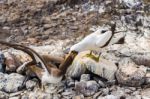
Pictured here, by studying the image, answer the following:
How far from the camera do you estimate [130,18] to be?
526cm

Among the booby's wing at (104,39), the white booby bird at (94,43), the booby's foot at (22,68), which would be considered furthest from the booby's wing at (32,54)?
the booby's wing at (104,39)

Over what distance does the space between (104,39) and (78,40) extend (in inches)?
30.1

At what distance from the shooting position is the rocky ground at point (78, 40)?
13.0ft

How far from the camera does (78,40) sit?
194 inches

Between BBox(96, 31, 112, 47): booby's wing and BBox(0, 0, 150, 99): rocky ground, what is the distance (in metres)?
0.16

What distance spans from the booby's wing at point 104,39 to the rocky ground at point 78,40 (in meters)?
0.16

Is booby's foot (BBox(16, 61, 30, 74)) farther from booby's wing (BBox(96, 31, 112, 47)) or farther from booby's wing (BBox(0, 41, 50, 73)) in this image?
booby's wing (BBox(96, 31, 112, 47))

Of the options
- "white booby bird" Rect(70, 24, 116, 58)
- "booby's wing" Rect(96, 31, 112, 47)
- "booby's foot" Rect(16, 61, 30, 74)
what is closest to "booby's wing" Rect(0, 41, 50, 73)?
"booby's foot" Rect(16, 61, 30, 74)

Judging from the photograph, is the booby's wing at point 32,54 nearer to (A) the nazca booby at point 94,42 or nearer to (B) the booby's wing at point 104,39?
(A) the nazca booby at point 94,42

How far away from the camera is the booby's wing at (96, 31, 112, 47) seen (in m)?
4.16

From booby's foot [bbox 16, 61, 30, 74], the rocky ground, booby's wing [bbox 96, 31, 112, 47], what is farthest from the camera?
booby's foot [bbox 16, 61, 30, 74]

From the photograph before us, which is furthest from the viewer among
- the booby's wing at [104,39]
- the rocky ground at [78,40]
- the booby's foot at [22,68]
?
the booby's foot at [22,68]

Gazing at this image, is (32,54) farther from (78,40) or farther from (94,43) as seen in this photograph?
(78,40)

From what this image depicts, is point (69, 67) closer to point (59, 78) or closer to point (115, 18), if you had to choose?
point (59, 78)
